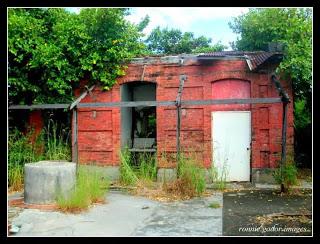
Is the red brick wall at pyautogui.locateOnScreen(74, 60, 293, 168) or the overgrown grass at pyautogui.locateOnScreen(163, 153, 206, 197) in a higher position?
the red brick wall at pyautogui.locateOnScreen(74, 60, 293, 168)

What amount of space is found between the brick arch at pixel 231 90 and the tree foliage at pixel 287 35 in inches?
53.5

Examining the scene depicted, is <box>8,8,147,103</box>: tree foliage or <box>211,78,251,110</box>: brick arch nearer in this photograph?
<box>8,8,147,103</box>: tree foliage

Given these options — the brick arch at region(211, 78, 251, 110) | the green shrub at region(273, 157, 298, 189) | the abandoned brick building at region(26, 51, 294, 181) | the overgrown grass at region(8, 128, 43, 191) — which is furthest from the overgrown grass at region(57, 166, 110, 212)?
the brick arch at region(211, 78, 251, 110)

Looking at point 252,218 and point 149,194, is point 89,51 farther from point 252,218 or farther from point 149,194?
point 252,218

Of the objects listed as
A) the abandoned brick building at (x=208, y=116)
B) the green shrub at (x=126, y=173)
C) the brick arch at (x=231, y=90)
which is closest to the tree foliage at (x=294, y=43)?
the abandoned brick building at (x=208, y=116)

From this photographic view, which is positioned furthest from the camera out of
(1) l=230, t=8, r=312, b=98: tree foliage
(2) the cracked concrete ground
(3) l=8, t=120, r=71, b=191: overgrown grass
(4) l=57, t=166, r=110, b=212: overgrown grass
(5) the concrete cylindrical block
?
(1) l=230, t=8, r=312, b=98: tree foliage

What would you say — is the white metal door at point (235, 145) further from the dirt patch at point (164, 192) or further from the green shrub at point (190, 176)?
the green shrub at point (190, 176)

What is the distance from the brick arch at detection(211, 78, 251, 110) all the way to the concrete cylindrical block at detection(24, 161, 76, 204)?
20.1 feet

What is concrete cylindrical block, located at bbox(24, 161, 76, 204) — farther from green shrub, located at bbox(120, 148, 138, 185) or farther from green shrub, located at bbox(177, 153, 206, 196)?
green shrub, located at bbox(177, 153, 206, 196)

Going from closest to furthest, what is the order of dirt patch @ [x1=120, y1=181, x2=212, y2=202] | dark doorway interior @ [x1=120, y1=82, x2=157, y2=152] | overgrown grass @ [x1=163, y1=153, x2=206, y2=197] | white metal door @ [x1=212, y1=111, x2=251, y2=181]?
dirt patch @ [x1=120, y1=181, x2=212, y2=202], overgrown grass @ [x1=163, y1=153, x2=206, y2=197], white metal door @ [x1=212, y1=111, x2=251, y2=181], dark doorway interior @ [x1=120, y1=82, x2=157, y2=152]

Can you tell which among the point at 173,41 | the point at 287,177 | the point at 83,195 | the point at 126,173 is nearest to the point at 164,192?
the point at 126,173

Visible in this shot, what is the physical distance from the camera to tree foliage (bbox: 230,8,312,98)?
11680 millimetres

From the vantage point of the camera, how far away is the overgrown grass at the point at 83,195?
8320 millimetres
